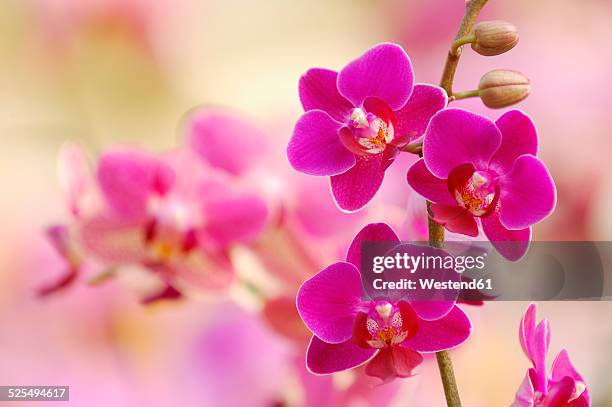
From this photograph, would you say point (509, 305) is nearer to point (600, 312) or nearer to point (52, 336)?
point (600, 312)

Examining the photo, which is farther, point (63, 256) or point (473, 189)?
point (63, 256)

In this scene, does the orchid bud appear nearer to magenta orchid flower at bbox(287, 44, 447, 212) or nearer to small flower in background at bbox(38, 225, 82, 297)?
magenta orchid flower at bbox(287, 44, 447, 212)

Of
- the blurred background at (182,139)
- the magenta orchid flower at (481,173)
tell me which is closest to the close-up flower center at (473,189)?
the magenta orchid flower at (481,173)

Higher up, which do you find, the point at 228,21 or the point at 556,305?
the point at 228,21

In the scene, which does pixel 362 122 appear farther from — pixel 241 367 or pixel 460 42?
pixel 241 367

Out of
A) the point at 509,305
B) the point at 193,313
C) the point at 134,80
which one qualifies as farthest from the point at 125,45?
the point at 509,305

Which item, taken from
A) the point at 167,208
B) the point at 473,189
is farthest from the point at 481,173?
the point at 167,208
